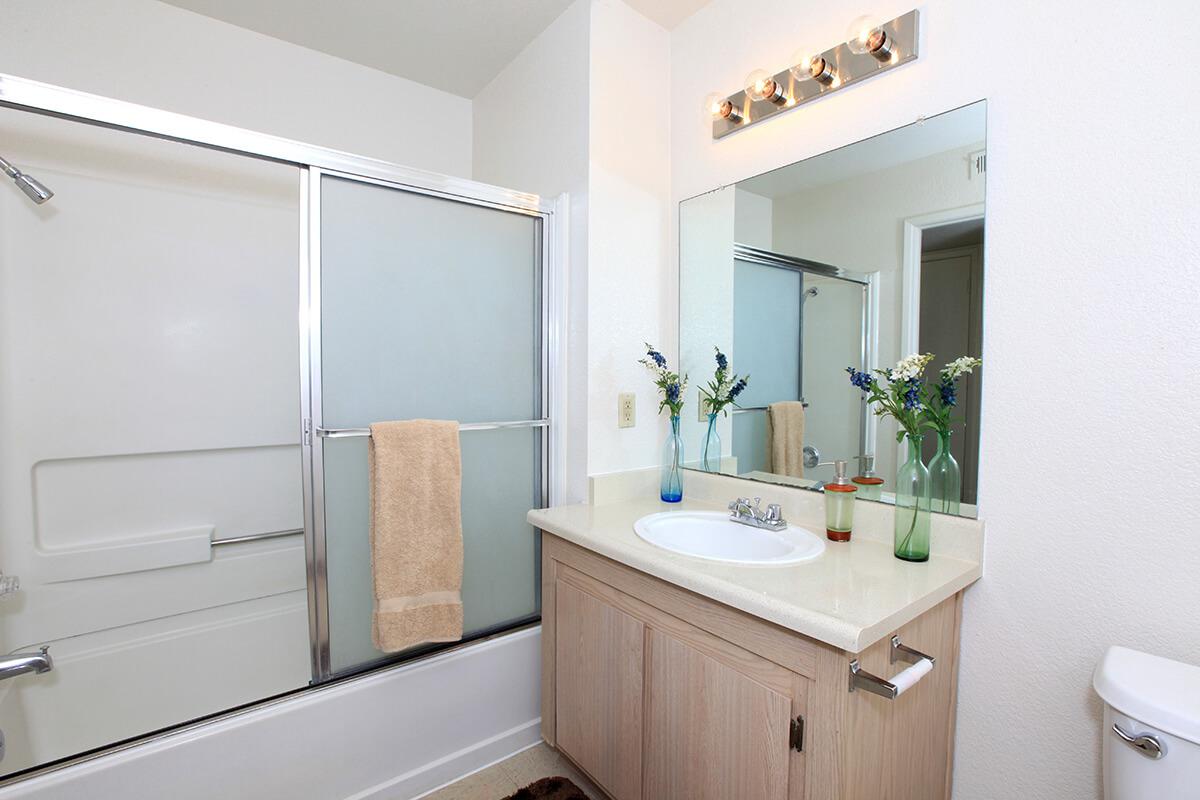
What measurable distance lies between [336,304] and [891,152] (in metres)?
1.47

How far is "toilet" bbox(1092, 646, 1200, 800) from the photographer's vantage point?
76 cm

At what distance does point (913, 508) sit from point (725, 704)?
58 cm

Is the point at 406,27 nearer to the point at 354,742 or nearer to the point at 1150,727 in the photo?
the point at 354,742

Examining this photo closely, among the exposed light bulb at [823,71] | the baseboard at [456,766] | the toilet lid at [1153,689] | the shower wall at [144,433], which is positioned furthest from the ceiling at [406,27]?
the baseboard at [456,766]

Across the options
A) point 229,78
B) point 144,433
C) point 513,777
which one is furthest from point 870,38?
point 144,433

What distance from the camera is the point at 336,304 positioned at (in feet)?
4.71

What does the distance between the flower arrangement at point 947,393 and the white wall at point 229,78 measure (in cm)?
211

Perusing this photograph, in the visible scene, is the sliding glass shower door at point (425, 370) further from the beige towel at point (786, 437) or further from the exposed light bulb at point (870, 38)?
the exposed light bulb at point (870, 38)

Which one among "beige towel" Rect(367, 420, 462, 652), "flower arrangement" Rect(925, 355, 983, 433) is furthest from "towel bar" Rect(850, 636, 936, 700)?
"beige towel" Rect(367, 420, 462, 652)

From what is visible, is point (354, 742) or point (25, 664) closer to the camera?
point (25, 664)

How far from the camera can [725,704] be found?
109 cm

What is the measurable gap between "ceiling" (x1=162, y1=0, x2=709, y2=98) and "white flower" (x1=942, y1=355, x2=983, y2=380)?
141 cm

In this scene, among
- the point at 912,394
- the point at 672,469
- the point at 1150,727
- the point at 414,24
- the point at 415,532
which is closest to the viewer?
the point at 1150,727

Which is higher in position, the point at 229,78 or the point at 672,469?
the point at 229,78
